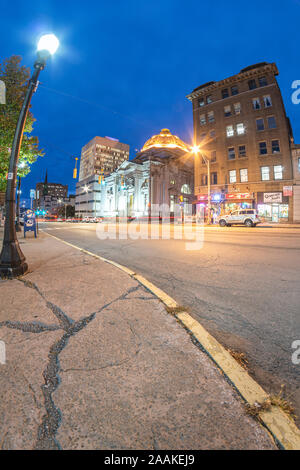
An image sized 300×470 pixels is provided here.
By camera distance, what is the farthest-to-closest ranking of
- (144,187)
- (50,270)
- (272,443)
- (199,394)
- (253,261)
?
(144,187) < (253,261) < (50,270) < (199,394) < (272,443)

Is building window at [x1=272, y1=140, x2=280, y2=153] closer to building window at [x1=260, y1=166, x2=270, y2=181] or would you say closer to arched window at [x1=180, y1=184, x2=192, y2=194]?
building window at [x1=260, y1=166, x2=270, y2=181]

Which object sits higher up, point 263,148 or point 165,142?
point 165,142

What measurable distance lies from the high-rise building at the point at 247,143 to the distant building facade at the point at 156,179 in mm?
18621

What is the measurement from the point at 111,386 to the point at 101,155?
128 meters

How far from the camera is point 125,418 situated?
1.32 m

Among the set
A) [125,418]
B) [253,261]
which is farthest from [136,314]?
[253,261]

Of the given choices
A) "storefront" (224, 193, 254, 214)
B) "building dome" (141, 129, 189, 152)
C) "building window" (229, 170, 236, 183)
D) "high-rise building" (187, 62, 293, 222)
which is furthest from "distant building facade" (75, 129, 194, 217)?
"storefront" (224, 193, 254, 214)

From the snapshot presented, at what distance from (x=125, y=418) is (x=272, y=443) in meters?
0.86

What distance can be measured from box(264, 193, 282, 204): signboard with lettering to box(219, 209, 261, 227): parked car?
25.8ft

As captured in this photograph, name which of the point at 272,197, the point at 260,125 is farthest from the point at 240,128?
the point at 272,197

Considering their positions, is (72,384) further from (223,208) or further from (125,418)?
(223,208)

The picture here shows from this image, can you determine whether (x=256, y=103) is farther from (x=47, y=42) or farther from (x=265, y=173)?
(x=47, y=42)

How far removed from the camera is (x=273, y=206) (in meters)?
28.4

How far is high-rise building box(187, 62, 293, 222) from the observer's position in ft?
91.5
